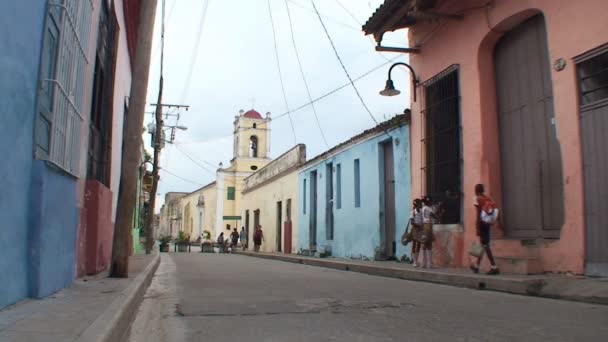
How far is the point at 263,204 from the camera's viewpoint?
33.4 meters

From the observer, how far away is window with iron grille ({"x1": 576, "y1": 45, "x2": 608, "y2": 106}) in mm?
8008

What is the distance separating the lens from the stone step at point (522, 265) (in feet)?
28.4

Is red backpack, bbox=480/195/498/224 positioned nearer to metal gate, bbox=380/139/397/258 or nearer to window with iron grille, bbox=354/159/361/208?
metal gate, bbox=380/139/397/258

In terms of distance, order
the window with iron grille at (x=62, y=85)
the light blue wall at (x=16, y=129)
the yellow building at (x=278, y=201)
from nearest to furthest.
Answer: the light blue wall at (x=16, y=129), the window with iron grille at (x=62, y=85), the yellow building at (x=278, y=201)

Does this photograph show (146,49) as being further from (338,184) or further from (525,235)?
(338,184)

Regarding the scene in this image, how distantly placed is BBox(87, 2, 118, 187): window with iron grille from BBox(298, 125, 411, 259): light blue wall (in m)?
7.35

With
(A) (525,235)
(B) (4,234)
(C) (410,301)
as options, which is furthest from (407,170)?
(B) (4,234)

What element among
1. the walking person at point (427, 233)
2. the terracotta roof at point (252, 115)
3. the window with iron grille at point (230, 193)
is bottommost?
the walking person at point (427, 233)

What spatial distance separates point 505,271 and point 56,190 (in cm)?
704

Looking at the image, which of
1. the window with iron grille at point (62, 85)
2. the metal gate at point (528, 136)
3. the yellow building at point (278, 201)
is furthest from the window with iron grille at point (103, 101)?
the yellow building at point (278, 201)

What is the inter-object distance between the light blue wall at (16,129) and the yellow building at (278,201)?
68.1 feet

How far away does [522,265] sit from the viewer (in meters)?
8.70

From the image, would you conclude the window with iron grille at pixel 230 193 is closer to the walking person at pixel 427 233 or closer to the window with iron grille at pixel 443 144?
the window with iron grille at pixel 443 144

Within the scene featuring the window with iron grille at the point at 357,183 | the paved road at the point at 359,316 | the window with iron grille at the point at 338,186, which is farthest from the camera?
the window with iron grille at the point at 338,186
